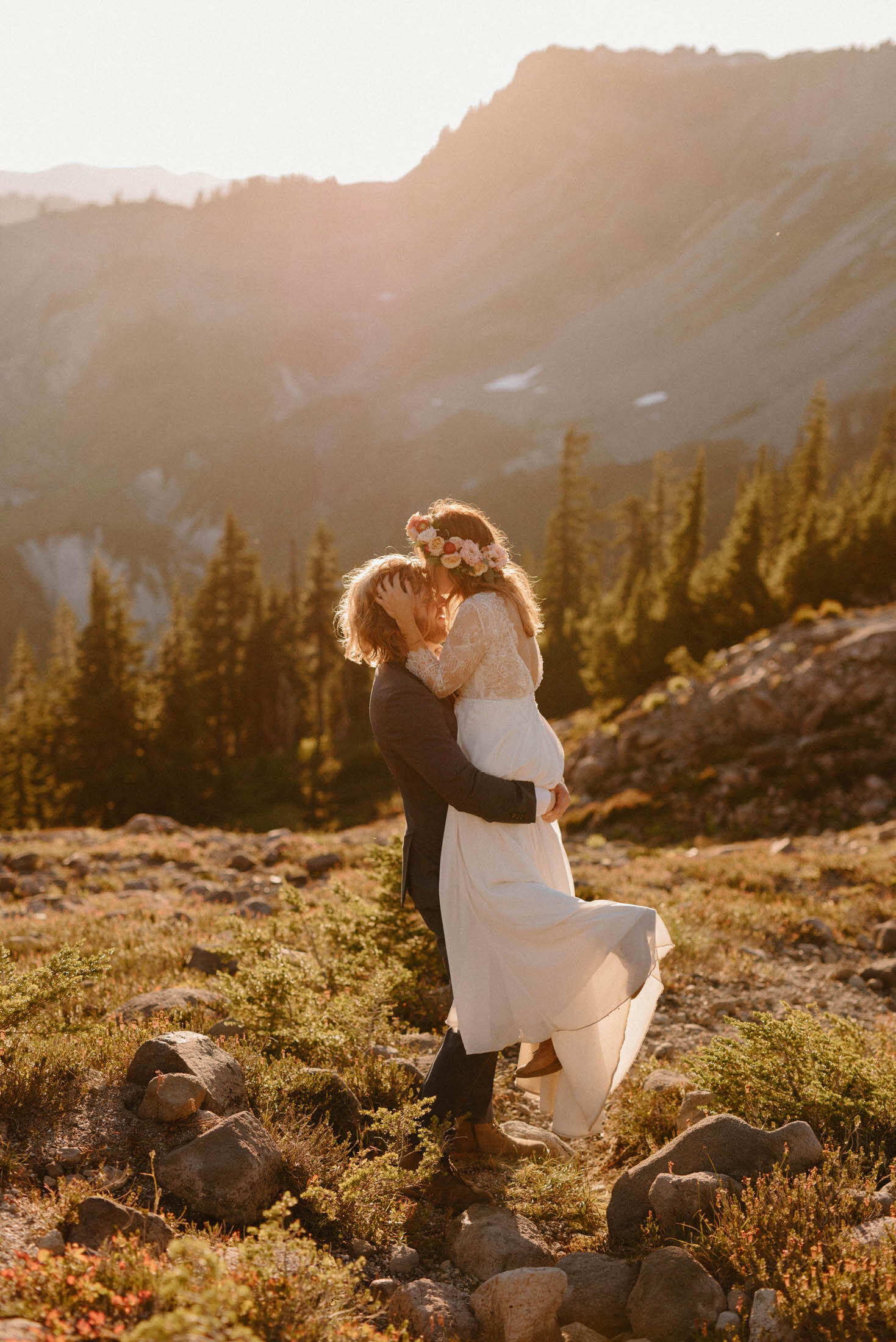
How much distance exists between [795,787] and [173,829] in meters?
14.4

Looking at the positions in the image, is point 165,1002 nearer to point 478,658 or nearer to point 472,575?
point 478,658

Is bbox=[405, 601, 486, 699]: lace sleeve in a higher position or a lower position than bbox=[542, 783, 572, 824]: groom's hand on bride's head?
higher

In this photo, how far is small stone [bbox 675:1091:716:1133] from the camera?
192 inches

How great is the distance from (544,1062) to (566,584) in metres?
45.8

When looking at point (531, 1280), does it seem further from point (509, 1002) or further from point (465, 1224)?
point (509, 1002)

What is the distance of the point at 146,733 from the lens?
119 ft

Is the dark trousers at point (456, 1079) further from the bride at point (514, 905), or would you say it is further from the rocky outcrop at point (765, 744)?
the rocky outcrop at point (765, 744)

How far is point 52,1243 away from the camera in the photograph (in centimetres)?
323

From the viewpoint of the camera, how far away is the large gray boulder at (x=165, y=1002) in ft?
18.3

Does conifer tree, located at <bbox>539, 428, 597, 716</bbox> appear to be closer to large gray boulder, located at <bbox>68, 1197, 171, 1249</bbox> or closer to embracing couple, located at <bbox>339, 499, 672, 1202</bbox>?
embracing couple, located at <bbox>339, 499, 672, 1202</bbox>

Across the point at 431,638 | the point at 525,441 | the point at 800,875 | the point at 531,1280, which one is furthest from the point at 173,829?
the point at 525,441

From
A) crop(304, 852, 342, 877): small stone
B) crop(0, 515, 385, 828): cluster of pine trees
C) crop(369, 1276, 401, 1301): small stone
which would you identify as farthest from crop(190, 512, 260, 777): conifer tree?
crop(369, 1276, 401, 1301): small stone

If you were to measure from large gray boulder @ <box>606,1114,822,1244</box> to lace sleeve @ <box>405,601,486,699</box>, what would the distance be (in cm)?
244

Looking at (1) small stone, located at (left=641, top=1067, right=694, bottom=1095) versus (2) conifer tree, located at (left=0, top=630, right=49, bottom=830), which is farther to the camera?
(2) conifer tree, located at (left=0, top=630, right=49, bottom=830)
